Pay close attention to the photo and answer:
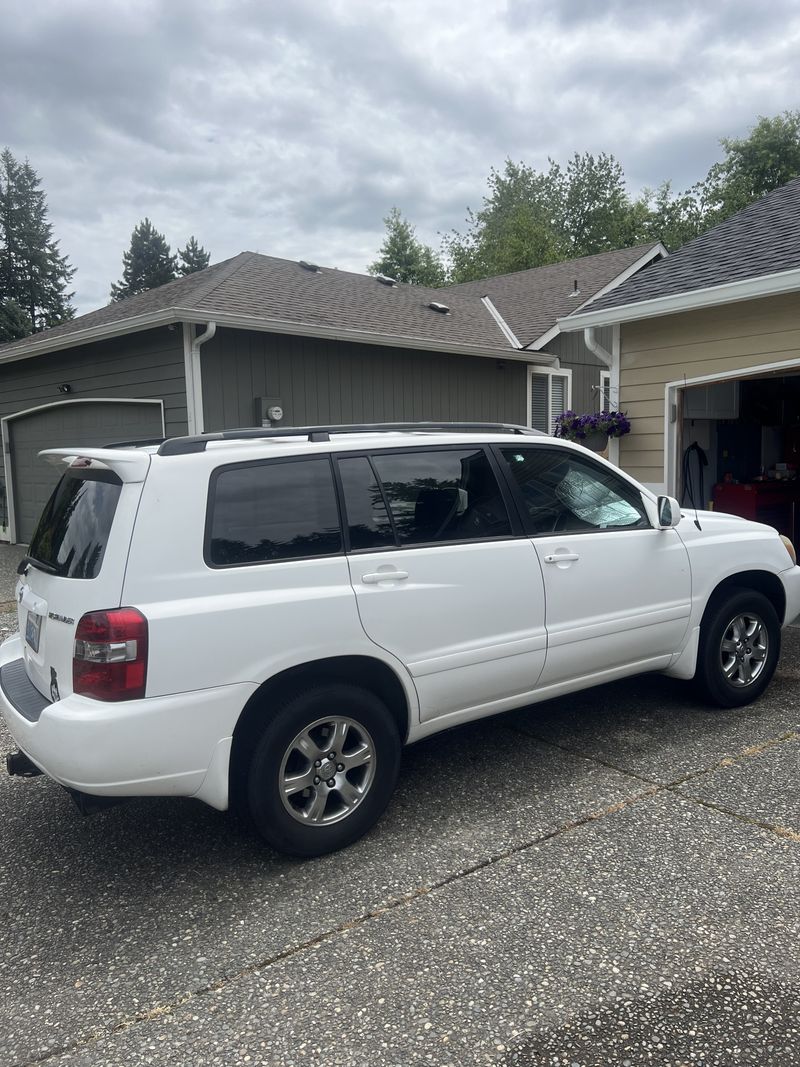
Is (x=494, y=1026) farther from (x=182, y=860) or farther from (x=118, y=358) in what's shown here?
(x=118, y=358)

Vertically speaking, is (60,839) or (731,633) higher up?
(731,633)

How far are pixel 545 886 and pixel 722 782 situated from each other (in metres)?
1.31

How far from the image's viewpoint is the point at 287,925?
2.79 metres

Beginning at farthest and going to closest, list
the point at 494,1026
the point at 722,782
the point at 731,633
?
the point at 731,633
the point at 722,782
the point at 494,1026

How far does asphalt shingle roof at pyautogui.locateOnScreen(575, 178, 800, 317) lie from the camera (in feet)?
23.2

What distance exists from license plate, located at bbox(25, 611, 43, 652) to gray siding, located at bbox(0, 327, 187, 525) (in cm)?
688

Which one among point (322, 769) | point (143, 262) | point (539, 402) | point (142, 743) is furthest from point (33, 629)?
point (143, 262)

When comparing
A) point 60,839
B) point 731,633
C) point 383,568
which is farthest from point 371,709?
point 731,633

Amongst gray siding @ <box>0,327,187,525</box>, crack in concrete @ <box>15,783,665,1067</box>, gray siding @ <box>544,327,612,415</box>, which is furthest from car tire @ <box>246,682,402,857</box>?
gray siding @ <box>544,327,612,415</box>

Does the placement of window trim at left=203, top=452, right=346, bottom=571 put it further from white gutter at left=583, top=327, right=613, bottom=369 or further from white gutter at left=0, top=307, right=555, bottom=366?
white gutter at left=0, top=307, right=555, bottom=366

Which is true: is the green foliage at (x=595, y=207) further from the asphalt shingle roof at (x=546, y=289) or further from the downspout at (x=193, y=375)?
the downspout at (x=193, y=375)

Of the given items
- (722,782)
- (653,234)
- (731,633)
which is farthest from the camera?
(653,234)

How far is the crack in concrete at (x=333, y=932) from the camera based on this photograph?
90.2 inches

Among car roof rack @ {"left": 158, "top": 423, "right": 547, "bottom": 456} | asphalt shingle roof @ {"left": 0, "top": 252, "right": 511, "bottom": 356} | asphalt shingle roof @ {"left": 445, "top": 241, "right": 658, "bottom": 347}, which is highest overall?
asphalt shingle roof @ {"left": 445, "top": 241, "right": 658, "bottom": 347}
